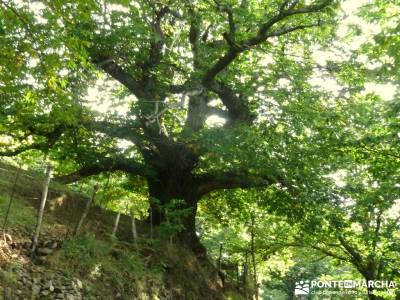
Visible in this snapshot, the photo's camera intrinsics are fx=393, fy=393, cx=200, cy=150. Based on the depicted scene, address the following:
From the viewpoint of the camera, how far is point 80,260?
8.12 meters

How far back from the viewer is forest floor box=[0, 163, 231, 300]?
6891mm

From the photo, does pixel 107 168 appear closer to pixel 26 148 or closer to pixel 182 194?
pixel 26 148

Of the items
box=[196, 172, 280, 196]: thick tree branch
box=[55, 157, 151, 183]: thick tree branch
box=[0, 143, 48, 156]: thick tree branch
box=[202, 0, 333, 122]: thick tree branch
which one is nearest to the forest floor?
box=[0, 143, 48, 156]: thick tree branch

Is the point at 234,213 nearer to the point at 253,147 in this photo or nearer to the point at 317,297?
the point at 253,147

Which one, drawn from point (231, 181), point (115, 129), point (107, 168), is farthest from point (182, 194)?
point (115, 129)

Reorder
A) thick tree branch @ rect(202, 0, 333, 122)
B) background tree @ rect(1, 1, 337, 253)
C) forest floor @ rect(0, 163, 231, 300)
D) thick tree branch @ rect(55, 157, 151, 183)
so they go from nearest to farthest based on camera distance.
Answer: forest floor @ rect(0, 163, 231, 300), thick tree branch @ rect(202, 0, 333, 122), background tree @ rect(1, 1, 337, 253), thick tree branch @ rect(55, 157, 151, 183)

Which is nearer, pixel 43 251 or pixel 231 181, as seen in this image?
pixel 43 251

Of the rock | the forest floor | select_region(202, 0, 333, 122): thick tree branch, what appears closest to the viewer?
the forest floor

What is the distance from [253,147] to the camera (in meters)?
11.6

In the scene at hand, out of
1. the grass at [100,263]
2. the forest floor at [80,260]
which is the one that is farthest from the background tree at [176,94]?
the grass at [100,263]

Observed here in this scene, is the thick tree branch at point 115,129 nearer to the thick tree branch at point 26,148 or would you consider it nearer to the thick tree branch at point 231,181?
the thick tree branch at point 26,148

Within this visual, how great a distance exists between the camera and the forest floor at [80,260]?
6.89m

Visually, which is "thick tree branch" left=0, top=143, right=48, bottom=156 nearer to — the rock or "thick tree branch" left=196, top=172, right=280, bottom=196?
"thick tree branch" left=196, top=172, right=280, bottom=196

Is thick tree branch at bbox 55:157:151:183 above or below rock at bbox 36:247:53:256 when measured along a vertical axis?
above
